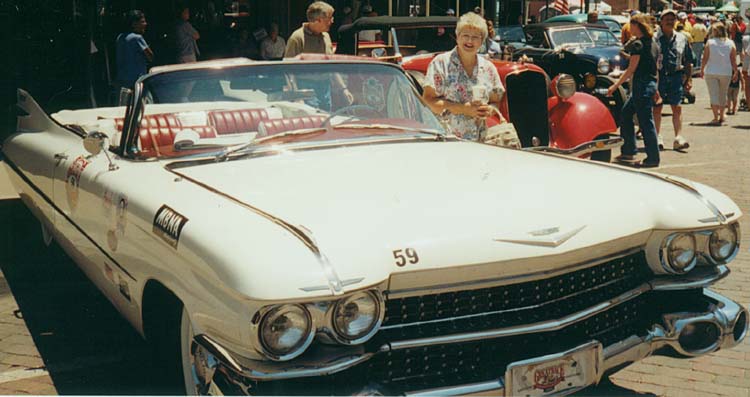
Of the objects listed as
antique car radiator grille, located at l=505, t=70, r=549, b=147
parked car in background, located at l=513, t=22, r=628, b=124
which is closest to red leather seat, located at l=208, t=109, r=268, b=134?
antique car radiator grille, located at l=505, t=70, r=549, b=147

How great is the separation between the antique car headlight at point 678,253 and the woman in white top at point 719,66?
37.7ft

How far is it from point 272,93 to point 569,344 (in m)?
2.08

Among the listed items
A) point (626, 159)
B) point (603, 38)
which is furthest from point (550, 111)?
point (603, 38)

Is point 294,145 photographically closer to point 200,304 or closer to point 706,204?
point 200,304

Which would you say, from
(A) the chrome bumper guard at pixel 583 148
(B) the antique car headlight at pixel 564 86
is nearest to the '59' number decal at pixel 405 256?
(A) the chrome bumper guard at pixel 583 148

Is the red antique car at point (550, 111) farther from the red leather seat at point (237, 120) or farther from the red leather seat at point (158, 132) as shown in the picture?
the red leather seat at point (158, 132)

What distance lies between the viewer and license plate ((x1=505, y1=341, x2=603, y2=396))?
281 centimetres

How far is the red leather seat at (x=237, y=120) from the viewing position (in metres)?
4.25

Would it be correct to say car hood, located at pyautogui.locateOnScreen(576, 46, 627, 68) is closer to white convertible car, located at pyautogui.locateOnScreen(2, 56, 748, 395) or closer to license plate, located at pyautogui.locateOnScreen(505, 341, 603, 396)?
white convertible car, located at pyautogui.locateOnScreen(2, 56, 748, 395)

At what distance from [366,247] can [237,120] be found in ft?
5.97

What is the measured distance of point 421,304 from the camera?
2.82m

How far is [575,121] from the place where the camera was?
877 cm

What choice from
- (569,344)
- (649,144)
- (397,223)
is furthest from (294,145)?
(649,144)

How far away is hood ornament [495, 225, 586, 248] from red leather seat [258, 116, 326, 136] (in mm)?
1550
